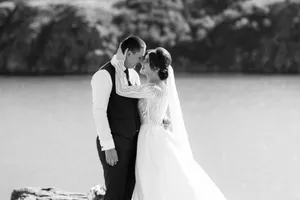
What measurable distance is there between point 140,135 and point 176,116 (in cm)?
40

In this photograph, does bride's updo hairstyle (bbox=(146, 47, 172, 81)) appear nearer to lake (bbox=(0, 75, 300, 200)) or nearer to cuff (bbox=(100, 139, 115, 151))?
cuff (bbox=(100, 139, 115, 151))

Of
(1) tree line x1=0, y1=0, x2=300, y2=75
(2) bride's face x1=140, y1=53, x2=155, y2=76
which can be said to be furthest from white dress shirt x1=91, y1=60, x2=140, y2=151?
(1) tree line x1=0, y1=0, x2=300, y2=75

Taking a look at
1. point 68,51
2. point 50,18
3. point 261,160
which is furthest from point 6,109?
point 50,18

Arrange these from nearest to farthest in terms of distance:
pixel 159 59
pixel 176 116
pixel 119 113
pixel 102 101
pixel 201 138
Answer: pixel 102 101 → pixel 119 113 → pixel 159 59 → pixel 176 116 → pixel 201 138

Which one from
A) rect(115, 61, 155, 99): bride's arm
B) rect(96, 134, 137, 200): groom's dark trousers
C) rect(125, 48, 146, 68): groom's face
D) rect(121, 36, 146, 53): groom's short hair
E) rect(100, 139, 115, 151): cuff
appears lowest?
rect(96, 134, 137, 200): groom's dark trousers

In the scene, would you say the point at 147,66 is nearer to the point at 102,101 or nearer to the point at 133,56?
the point at 133,56

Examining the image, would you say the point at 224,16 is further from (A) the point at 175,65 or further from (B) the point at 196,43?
(A) the point at 175,65

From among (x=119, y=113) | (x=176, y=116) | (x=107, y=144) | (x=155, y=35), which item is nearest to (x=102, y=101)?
(x=119, y=113)

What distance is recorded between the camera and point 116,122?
3.51m

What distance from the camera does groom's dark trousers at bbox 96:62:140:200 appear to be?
3.49 m

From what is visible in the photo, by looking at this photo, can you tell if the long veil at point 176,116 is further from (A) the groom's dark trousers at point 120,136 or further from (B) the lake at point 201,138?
(B) the lake at point 201,138

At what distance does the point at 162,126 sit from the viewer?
377cm

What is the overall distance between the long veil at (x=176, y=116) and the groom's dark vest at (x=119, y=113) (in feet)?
1.21

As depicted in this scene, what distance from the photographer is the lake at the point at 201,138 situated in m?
Answer: 7.88
